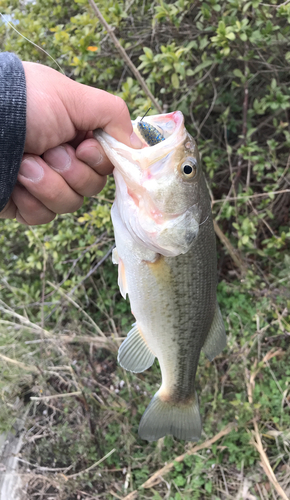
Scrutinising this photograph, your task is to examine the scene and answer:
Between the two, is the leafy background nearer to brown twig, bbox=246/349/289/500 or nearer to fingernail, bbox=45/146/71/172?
brown twig, bbox=246/349/289/500

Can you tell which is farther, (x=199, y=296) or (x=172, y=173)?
(x=199, y=296)

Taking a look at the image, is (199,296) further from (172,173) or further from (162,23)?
(162,23)

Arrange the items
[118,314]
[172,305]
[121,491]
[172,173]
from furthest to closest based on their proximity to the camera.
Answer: [118,314], [121,491], [172,305], [172,173]

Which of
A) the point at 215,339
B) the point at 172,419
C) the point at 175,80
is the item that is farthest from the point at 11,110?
the point at 172,419

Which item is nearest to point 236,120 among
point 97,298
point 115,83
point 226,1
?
point 226,1

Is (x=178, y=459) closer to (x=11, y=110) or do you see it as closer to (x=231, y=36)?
(x=11, y=110)

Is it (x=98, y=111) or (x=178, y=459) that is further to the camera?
(x=178, y=459)
